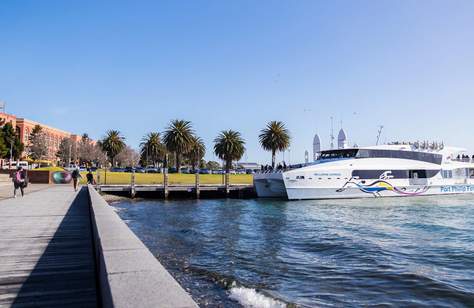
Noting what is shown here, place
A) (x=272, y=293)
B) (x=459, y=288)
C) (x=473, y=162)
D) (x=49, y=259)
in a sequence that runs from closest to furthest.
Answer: (x=49, y=259)
(x=272, y=293)
(x=459, y=288)
(x=473, y=162)

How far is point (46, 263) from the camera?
6.96 m

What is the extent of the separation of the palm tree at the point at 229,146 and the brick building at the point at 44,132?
55.3 meters

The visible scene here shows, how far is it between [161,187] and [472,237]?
3402 centimetres

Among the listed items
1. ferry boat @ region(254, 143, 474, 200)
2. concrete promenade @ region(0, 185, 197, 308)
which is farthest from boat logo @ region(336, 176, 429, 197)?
concrete promenade @ region(0, 185, 197, 308)

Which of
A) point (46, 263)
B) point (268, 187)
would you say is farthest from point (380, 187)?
point (46, 263)

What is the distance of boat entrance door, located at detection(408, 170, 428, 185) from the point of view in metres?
42.0

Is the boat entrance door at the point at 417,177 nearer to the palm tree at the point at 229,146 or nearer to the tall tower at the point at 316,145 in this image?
the tall tower at the point at 316,145

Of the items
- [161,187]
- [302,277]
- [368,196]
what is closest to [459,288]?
[302,277]

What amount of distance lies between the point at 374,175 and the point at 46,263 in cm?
3682

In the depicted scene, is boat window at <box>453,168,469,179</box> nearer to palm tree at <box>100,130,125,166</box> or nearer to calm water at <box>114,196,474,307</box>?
calm water at <box>114,196,474,307</box>

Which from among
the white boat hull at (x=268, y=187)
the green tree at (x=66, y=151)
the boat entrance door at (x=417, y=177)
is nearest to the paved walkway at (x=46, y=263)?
the white boat hull at (x=268, y=187)

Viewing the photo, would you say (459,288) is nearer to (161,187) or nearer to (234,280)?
(234,280)

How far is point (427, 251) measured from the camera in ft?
45.0

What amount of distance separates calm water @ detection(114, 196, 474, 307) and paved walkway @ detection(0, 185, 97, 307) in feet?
8.21
